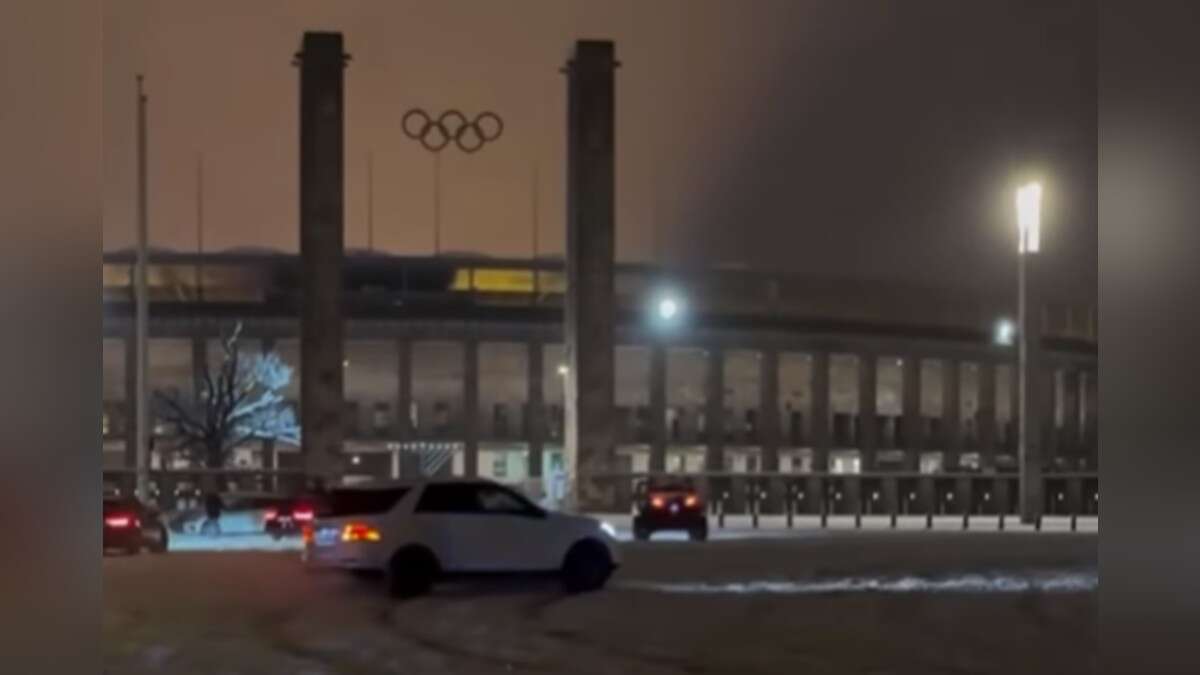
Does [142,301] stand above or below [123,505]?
above

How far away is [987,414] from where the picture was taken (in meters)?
96.8

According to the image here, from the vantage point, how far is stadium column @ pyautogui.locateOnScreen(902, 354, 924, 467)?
9450 cm

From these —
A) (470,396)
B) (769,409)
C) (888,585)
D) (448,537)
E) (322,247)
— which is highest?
(322,247)

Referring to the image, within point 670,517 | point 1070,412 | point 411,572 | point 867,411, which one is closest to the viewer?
point 411,572

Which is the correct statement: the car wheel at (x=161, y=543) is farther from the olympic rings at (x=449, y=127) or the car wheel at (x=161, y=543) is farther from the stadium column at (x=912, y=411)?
the stadium column at (x=912, y=411)

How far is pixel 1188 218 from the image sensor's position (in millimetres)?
5195

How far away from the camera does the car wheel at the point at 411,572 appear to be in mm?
22016

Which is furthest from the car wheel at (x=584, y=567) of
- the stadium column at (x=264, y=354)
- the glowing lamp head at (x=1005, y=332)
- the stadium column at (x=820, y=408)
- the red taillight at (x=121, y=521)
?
the stadium column at (x=820, y=408)

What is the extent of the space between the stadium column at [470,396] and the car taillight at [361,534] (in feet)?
218

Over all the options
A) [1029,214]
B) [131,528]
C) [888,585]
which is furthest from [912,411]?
[888,585]

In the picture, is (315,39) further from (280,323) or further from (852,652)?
(852,652)

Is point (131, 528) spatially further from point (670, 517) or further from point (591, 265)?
point (591, 265)

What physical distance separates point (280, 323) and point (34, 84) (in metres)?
83.4

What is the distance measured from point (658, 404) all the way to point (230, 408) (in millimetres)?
22865
